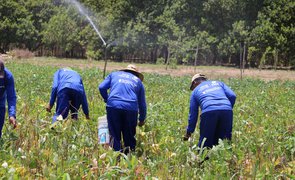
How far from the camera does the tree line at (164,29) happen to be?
136 feet

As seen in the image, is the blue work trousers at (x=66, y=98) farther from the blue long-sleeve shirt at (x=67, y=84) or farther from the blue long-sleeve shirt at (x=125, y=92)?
the blue long-sleeve shirt at (x=125, y=92)

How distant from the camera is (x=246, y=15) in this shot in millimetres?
44281

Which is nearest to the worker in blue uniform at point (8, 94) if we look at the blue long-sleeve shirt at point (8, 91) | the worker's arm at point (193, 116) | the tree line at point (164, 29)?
the blue long-sleeve shirt at point (8, 91)

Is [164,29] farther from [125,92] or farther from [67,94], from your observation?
[125,92]

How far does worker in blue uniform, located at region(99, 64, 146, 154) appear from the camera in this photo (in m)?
5.92

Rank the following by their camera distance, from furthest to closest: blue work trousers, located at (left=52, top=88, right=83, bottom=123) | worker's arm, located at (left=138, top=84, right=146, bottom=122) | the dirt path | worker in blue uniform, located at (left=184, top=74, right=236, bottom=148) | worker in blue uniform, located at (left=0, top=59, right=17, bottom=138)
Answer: the dirt path < blue work trousers, located at (left=52, top=88, right=83, bottom=123) < worker's arm, located at (left=138, top=84, right=146, bottom=122) < worker in blue uniform, located at (left=184, top=74, right=236, bottom=148) < worker in blue uniform, located at (left=0, top=59, right=17, bottom=138)

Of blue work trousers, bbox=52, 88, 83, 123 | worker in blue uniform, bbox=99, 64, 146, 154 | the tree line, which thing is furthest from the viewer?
the tree line

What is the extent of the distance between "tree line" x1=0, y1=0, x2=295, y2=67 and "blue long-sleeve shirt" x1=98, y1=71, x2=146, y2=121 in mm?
34100

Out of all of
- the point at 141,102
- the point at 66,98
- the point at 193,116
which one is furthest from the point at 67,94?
the point at 193,116

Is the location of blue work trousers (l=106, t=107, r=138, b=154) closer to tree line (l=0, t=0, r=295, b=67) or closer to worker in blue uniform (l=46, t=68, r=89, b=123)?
worker in blue uniform (l=46, t=68, r=89, b=123)

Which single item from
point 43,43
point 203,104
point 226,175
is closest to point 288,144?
point 203,104

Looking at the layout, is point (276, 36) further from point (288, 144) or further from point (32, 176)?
point (32, 176)

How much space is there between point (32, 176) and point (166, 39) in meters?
42.7

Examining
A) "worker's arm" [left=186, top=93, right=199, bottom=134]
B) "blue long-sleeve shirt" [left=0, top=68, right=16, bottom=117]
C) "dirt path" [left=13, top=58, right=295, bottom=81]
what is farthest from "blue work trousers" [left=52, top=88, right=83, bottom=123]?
"dirt path" [left=13, top=58, right=295, bottom=81]
